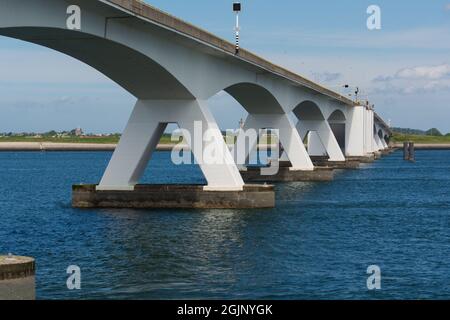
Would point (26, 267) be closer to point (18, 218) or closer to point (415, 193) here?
point (18, 218)

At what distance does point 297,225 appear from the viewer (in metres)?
45.6

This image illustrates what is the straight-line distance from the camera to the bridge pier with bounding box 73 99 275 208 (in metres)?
51.9

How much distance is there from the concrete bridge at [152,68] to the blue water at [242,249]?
327 cm

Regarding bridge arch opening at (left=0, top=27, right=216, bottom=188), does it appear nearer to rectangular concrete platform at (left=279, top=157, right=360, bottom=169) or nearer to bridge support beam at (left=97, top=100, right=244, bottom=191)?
bridge support beam at (left=97, top=100, right=244, bottom=191)

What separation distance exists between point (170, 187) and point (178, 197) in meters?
1.12

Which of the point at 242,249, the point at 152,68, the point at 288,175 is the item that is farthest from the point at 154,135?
the point at 288,175

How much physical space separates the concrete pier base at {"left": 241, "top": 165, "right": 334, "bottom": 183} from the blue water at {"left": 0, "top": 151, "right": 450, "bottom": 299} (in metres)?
22.1

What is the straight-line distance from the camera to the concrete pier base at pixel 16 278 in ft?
66.4

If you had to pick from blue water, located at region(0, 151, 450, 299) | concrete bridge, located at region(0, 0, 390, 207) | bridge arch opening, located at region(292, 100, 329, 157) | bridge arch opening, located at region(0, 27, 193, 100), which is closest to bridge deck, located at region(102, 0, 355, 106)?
concrete bridge, located at region(0, 0, 390, 207)

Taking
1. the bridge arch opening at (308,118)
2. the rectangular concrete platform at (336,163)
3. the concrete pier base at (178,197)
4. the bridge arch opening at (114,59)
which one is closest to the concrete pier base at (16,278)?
the bridge arch opening at (114,59)

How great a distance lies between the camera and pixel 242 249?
36.8m

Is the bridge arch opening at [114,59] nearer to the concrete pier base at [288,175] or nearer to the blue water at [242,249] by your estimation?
the blue water at [242,249]

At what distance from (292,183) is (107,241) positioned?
150 feet
